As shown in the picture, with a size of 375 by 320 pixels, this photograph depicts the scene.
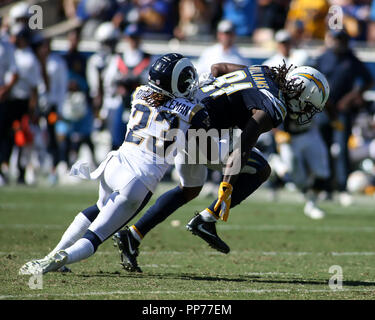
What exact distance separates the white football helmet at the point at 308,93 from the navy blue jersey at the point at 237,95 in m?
0.15

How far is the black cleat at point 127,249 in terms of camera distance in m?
5.21

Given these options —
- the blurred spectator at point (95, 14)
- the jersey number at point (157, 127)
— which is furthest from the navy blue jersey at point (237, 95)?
the blurred spectator at point (95, 14)

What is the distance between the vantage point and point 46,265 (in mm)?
4645

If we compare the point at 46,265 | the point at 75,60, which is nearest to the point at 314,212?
the point at 46,265

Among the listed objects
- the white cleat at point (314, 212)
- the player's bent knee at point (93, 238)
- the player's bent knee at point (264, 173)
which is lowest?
the white cleat at point (314, 212)

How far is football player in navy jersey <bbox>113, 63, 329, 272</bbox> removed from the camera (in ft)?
16.6

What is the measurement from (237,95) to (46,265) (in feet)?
5.95

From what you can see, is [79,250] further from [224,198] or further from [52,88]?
[52,88]

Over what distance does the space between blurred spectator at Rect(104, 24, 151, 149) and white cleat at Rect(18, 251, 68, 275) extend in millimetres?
5627

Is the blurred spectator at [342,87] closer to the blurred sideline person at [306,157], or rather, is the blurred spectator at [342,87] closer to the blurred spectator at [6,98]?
the blurred sideline person at [306,157]

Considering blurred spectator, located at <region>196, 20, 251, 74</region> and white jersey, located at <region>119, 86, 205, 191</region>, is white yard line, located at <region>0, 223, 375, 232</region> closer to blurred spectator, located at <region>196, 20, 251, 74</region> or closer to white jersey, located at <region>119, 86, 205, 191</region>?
white jersey, located at <region>119, 86, 205, 191</region>

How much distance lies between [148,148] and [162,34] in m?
10.1
